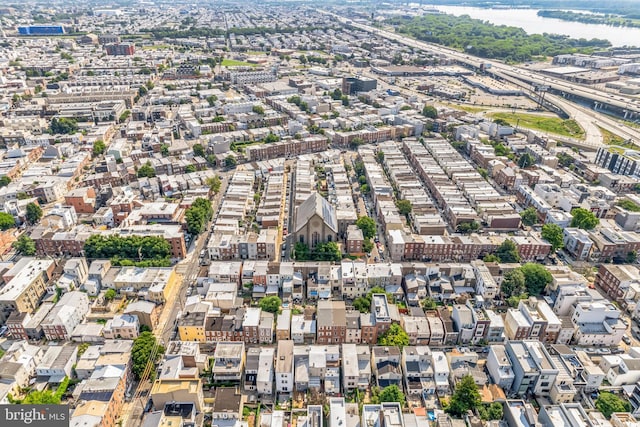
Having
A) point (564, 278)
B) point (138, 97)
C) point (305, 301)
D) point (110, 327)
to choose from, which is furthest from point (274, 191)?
point (138, 97)

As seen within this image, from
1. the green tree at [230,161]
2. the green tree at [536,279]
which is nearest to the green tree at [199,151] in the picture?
the green tree at [230,161]

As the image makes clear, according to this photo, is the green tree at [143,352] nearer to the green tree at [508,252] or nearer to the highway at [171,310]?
the highway at [171,310]

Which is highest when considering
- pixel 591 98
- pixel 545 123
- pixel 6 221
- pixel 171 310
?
pixel 591 98

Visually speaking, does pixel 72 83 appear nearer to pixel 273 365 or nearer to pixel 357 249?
pixel 357 249

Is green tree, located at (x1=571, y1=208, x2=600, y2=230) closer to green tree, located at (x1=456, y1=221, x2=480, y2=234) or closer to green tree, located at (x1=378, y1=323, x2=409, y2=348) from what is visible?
green tree, located at (x1=456, y1=221, x2=480, y2=234)

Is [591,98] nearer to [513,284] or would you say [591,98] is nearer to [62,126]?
[513,284]

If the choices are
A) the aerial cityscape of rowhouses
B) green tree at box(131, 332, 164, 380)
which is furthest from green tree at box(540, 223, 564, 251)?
green tree at box(131, 332, 164, 380)

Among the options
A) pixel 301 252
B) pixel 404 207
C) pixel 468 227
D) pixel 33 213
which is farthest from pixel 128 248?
pixel 468 227
